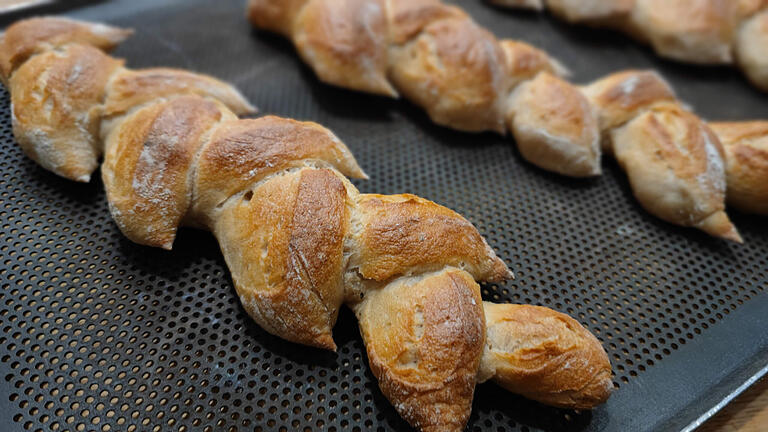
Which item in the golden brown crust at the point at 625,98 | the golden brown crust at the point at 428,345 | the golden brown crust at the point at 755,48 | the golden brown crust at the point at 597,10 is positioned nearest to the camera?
the golden brown crust at the point at 428,345

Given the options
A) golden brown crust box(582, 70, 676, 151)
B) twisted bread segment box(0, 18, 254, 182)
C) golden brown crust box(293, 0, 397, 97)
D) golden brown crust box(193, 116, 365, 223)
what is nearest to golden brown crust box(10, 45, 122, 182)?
twisted bread segment box(0, 18, 254, 182)

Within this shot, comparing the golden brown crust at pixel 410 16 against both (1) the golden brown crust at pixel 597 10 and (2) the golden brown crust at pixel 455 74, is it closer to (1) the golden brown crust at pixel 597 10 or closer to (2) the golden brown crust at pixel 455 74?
(2) the golden brown crust at pixel 455 74

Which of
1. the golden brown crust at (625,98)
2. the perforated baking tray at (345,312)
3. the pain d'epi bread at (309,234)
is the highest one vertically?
the golden brown crust at (625,98)

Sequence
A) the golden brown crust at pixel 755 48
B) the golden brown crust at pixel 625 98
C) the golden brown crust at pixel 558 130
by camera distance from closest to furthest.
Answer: the golden brown crust at pixel 558 130
the golden brown crust at pixel 625 98
the golden brown crust at pixel 755 48

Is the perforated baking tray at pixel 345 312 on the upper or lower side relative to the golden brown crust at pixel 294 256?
lower

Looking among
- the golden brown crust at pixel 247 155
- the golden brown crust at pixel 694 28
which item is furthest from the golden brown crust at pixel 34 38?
the golden brown crust at pixel 694 28

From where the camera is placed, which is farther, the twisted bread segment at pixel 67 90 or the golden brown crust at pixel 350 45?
the golden brown crust at pixel 350 45
